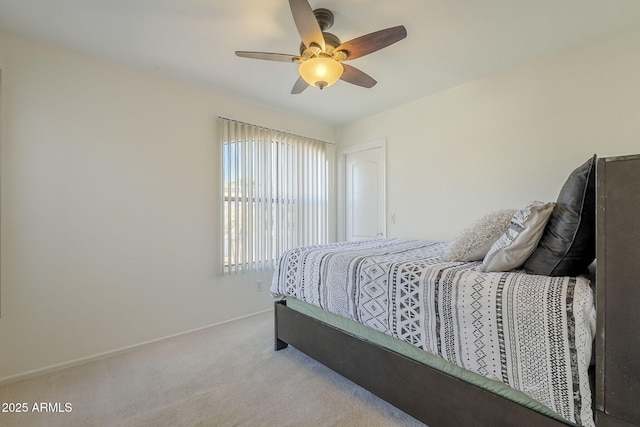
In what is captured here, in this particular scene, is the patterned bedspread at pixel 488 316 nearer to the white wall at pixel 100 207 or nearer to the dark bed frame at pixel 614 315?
the dark bed frame at pixel 614 315

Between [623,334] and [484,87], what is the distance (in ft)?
7.98

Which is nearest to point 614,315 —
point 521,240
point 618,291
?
point 618,291

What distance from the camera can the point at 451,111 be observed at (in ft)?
9.61

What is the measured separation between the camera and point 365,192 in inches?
152

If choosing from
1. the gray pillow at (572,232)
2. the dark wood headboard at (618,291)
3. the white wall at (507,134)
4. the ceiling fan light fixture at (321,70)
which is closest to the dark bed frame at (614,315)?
the dark wood headboard at (618,291)

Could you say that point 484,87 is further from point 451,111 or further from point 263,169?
point 263,169

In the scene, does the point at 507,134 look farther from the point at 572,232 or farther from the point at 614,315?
the point at 614,315

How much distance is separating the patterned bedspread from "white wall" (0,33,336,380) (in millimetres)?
1741

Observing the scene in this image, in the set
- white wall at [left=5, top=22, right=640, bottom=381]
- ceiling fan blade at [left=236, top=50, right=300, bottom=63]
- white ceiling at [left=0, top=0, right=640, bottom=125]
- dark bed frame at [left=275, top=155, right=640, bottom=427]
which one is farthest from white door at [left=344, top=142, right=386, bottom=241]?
dark bed frame at [left=275, top=155, right=640, bottom=427]

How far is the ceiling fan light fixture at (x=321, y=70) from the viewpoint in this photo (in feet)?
5.66

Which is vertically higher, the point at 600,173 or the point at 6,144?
the point at 6,144

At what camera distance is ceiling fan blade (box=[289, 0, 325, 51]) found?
1.39 m

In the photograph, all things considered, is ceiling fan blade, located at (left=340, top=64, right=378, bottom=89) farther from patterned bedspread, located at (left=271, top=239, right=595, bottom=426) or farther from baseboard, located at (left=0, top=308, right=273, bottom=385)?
baseboard, located at (left=0, top=308, right=273, bottom=385)

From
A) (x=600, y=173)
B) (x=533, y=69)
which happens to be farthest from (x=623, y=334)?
(x=533, y=69)
